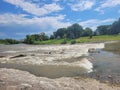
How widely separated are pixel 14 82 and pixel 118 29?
151075 millimetres

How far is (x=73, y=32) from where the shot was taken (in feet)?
595

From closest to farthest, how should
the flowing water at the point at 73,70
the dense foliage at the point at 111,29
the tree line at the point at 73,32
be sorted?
the flowing water at the point at 73,70 < the dense foliage at the point at 111,29 < the tree line at the point at 73,32

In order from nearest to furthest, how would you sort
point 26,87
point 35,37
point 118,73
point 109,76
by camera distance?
point 26,87, point 109,76, point 118,73, point 35,37

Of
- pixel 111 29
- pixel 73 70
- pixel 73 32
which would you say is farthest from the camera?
pixel 73 32

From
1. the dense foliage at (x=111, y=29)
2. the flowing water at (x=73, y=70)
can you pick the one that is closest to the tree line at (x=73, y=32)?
the dense foliage at (x=111, y=29)

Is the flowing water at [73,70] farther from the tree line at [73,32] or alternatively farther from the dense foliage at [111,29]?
the dense foliage at [111,29]

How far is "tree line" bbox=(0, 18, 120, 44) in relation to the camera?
158 metres

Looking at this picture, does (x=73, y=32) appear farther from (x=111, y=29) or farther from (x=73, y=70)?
(x=73, y=70)

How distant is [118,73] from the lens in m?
17.2

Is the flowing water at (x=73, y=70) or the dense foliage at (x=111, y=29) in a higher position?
the dense foliage at (x=111, y=29)

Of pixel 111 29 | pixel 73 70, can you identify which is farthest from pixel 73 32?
pixel 73 70

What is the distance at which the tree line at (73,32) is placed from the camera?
520ft

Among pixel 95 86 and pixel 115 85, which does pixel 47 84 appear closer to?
pixel 95 86

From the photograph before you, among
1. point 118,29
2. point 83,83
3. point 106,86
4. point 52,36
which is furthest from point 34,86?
point 52,36
